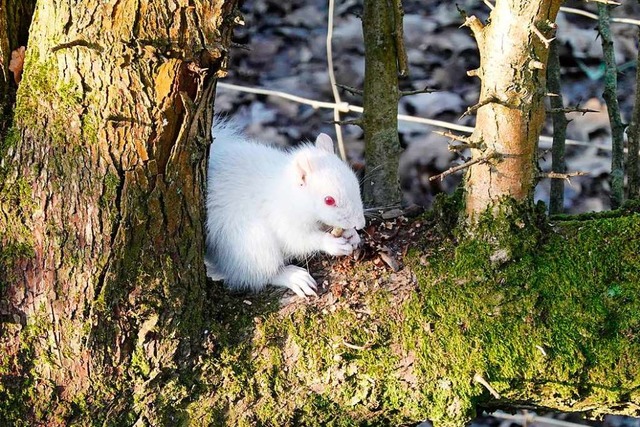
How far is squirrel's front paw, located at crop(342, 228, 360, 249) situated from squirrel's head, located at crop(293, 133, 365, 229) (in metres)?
0.02

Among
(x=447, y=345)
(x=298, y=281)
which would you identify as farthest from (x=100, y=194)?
(x=447, y=345)

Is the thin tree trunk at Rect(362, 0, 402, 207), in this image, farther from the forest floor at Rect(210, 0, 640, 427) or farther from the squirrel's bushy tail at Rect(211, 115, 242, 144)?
the forest floor at Rect(210, 0, 640, 427)

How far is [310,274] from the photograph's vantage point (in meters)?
2.25

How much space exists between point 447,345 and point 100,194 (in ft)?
2.84

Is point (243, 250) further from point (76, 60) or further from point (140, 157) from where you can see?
point (76, 60)

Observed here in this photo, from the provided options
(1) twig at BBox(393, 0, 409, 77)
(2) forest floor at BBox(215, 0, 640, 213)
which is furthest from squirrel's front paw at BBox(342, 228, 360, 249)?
(2) forest floor at BBox(215, 0, 640, 213)

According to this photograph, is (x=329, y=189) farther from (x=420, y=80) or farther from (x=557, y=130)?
(x=420, y=80)

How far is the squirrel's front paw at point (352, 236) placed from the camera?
2.29m

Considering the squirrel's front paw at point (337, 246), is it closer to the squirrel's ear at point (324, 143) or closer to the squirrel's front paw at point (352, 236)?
the squirrel's front paw at point (352, 236)

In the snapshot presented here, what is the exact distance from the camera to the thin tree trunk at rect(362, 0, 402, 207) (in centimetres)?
273

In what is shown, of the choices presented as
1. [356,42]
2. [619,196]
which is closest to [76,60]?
[619,196]

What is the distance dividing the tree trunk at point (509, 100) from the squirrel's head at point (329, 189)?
1.31 feet

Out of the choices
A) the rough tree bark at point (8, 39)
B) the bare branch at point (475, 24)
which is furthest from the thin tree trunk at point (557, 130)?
the rough tree bark at point (8, 39)

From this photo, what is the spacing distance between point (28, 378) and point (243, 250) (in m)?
0.66
